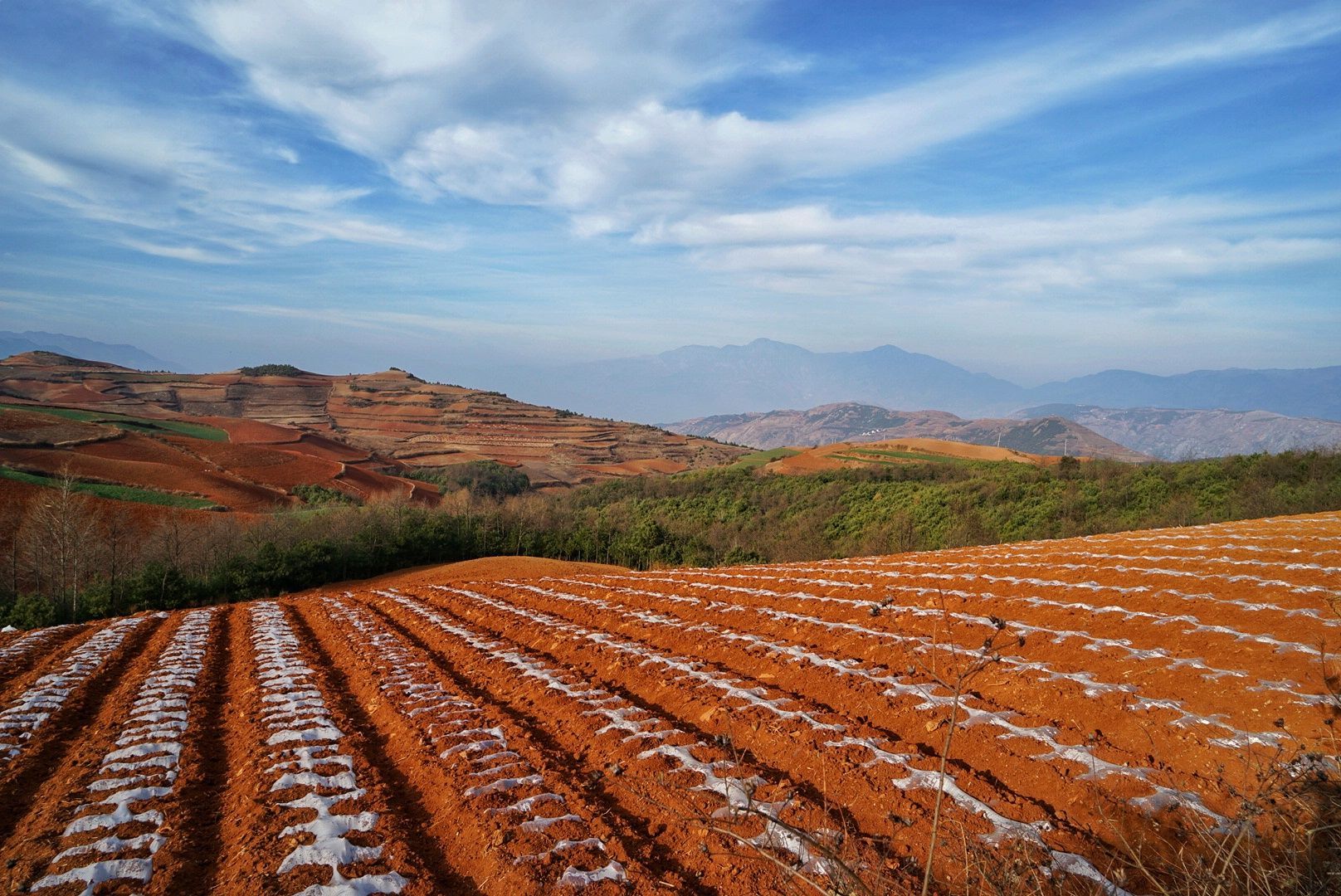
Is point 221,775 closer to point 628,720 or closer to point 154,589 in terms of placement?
point 628,720

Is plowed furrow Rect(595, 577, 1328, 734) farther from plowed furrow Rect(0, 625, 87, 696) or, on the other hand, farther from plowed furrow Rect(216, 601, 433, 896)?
plowed furrow Rect(0, 625, 87, 696)

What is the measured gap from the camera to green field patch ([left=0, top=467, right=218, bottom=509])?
126 feet

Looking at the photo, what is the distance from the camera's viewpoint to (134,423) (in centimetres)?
6397

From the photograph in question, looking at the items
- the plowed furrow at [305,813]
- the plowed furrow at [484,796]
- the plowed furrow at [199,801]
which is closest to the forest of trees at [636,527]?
the plowed furrow at [199,801]

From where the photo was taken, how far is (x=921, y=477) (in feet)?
154

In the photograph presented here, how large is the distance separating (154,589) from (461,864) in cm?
2775

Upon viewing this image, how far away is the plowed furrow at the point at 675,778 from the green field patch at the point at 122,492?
1703 inches

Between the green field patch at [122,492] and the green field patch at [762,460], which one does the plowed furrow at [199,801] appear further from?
the green field patch at [762,460]

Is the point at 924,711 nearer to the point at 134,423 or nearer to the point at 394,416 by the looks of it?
the point at 134,423

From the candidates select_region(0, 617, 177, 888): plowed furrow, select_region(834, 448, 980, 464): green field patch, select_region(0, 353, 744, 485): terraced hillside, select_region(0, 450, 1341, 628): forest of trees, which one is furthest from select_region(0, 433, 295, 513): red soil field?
select_region(834, 448, 980, 464): green field patch

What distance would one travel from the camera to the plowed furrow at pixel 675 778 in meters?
4.00

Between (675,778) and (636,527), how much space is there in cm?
3660

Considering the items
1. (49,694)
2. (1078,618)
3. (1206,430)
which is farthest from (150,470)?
(1206,430)

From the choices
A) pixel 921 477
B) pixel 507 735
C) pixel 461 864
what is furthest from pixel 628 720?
pixel 921 477
